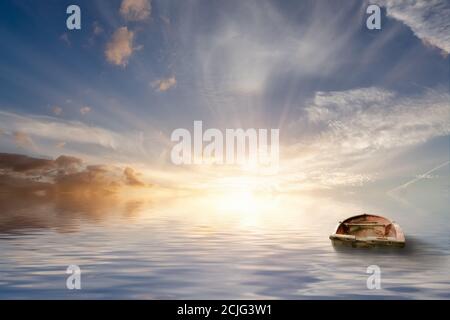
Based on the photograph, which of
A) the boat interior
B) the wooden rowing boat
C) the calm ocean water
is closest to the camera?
the calm ocean water

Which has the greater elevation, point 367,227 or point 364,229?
point 367,227

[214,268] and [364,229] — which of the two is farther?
[364,229]

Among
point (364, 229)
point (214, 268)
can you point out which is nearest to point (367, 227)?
point (364, 229)

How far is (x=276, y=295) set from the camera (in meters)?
20.6

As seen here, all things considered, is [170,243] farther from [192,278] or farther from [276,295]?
[276,295]

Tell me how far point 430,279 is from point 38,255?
24.9m

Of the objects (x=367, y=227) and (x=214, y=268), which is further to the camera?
(x=367, y=227)

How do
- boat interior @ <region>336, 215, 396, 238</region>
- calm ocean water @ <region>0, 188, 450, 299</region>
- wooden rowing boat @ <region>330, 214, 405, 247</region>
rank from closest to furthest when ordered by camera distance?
calm ocean water @ <region>0, 188, 450, 299</region>, wooden rowing boat @ <region>330, 214, 405, 247</region>, boat interior @ <region>336, 215, 396, 238</region>

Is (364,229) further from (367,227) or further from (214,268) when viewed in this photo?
(214,268)

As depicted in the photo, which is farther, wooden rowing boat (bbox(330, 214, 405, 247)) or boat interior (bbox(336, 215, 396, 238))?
boat interior (bbox(336, 215, 396, 238))

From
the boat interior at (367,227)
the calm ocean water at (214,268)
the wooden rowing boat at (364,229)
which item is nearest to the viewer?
the calm ocean water at (214,268)

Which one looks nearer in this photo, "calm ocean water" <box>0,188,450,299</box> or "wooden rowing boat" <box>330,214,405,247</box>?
"calm ocean water" <box>0,188,450,299</box>
